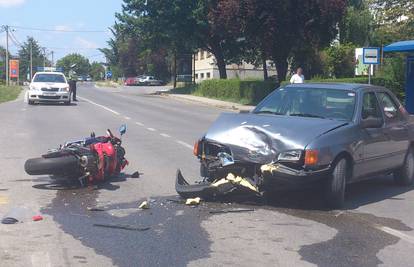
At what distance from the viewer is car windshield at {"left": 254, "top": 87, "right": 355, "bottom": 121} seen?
348 inches

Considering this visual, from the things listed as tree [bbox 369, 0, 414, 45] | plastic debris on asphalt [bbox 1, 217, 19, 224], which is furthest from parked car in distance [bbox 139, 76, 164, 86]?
plastic debris on asphalt [bbox 1, 217, 19, 224]

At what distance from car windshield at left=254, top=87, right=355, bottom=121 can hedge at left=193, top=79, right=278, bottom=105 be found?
25.9m

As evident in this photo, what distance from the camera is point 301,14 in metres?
31.9

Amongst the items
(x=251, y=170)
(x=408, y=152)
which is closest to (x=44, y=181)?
(x=251, y=170)

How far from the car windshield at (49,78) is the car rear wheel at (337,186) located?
25.4 metres

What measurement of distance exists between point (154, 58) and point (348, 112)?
83.2 m

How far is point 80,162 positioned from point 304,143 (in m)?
3.11

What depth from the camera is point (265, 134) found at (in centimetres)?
802

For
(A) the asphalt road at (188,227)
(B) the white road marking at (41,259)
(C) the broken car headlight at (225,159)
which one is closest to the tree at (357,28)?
(A) the asphalt road at (188,227)

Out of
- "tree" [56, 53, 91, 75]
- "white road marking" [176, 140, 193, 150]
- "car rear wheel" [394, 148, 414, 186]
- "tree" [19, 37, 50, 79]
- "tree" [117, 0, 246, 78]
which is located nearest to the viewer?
"car rear wheel" [394, 148, 414, 186]

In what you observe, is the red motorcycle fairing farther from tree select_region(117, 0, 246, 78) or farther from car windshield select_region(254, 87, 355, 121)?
tree select_region(117, 0, 246, 78)

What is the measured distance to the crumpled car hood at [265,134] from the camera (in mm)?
7863

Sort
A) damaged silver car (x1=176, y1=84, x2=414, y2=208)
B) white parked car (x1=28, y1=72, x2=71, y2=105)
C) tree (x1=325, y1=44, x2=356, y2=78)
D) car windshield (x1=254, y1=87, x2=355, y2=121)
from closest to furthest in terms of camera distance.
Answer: damaged silver car (x1=176, y1=84, x2=414, y2=208), car windshield (x1=254, y1=87, x2=355, y2=121), white parked car (x1=28, y1=72, x2=71, y2=105), tree (x1=325, y1=44, x2=356, y2=78)

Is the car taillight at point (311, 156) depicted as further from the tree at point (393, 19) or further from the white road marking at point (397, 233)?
the tree at point (393, 19)
